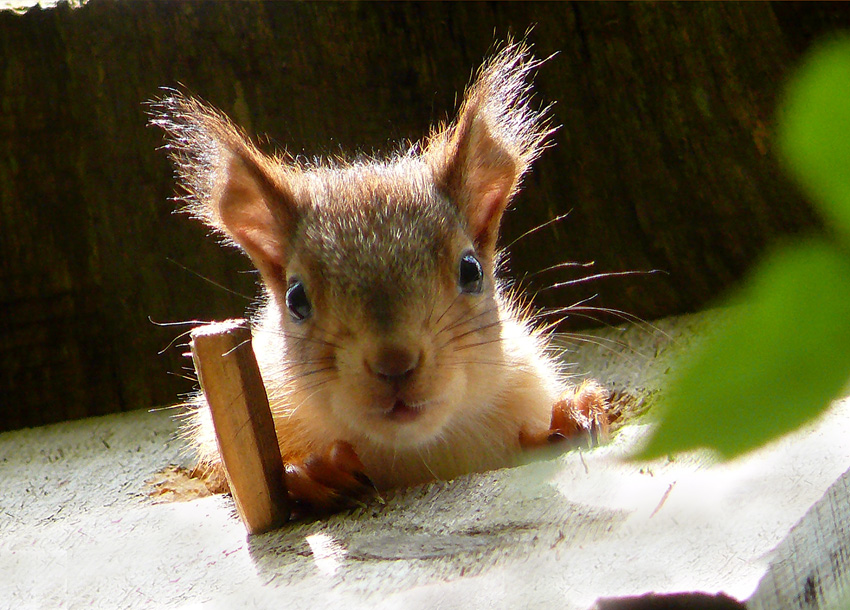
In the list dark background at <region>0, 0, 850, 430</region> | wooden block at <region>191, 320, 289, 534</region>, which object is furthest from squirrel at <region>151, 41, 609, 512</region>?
dark background at <region>0, 0, 850, 430</region>

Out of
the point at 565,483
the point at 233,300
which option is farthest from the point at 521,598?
the point at 233,300

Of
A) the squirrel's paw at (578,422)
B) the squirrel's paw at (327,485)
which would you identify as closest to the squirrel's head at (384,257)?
the squirrel's paw at (327,485)

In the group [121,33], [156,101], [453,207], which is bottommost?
[453,207]

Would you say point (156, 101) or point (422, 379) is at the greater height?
point (156, 101)

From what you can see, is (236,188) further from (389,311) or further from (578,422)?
(578,422)

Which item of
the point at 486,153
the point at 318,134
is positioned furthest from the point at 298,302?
the point at 318,134

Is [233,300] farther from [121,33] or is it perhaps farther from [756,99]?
[756,99]

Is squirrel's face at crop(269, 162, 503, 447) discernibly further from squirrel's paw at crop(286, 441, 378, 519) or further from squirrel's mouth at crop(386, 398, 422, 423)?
squirrel's paw at crop(286, 441, 378, 519)

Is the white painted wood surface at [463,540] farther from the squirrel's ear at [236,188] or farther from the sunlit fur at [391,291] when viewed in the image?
the squirrel's ear at [236,188]
